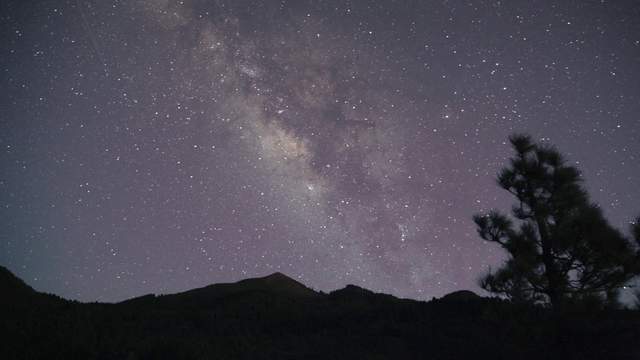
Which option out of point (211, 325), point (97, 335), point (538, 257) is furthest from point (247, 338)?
point (538, 257)

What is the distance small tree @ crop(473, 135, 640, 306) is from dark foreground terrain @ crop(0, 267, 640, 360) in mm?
867

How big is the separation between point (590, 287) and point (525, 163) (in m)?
4.19

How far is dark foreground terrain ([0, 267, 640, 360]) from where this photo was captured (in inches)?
441

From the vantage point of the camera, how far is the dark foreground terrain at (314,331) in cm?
1121

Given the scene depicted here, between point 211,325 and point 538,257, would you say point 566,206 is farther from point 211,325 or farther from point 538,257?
point 211,325

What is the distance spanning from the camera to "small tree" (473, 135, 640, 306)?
40.8 feet

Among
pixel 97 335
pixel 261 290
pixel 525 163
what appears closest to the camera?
pixel 97 335

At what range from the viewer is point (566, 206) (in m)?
13.6

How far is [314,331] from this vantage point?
18.5 m

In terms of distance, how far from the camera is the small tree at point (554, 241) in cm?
1242

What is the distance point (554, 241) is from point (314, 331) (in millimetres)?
10076

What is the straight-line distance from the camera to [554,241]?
13.1 meters

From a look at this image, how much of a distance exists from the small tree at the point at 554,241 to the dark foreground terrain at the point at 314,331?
87 centimetres

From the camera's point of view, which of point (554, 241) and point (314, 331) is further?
point (314, 331)
